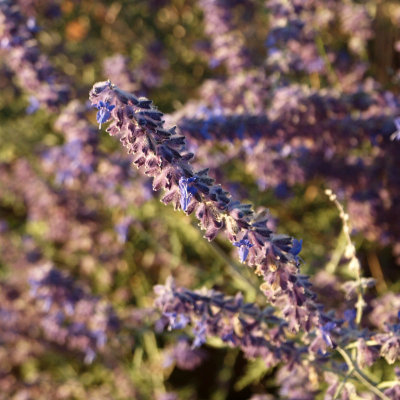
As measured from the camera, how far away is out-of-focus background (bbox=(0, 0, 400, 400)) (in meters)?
2.83

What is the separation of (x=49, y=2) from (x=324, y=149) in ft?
9.19

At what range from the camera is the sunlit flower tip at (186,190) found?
4.40 ft

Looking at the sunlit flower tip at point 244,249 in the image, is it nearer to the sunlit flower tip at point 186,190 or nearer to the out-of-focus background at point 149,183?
the sunlit flower tip at point 186,190

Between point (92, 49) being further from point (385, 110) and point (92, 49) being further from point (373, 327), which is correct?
point (373, 327)

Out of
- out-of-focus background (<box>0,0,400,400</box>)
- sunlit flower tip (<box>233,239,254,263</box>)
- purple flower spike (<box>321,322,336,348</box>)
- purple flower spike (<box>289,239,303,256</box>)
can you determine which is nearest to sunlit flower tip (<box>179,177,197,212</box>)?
sunlit flower tip (<box>233,239,254,263</box>)

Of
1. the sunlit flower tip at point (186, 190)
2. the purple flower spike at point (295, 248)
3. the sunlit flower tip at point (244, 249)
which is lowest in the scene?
the purple flower spike at point (295, 248)

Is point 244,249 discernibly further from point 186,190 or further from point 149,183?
point 149,183

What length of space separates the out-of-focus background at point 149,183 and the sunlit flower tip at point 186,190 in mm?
886

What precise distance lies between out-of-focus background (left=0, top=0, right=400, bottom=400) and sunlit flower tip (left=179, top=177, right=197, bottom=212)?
0.89 meters

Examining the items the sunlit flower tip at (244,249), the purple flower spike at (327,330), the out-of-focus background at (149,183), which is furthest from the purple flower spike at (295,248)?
the out-of-focus background at (149,183)

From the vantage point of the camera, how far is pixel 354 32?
3.73 metres

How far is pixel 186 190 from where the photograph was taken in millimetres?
1343

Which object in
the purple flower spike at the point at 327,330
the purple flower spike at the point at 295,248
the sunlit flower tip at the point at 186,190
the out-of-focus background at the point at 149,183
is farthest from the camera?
the out-of-focus background at the point at 149,183

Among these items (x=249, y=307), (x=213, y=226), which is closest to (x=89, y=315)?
(x=249, y=307)
